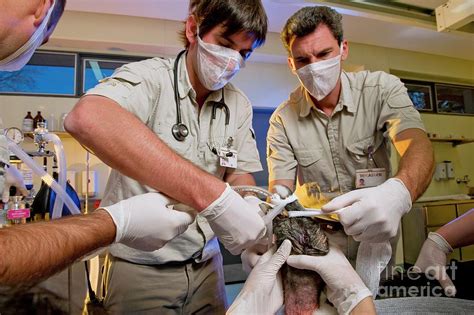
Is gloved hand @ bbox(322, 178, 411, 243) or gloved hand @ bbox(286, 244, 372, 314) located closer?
gloved hand @ bbox(286, 244, 372, 314)

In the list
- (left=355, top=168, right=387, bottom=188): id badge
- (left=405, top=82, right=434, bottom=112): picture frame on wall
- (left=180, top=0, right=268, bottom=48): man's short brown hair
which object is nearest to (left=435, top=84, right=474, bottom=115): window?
(left=405, top=82, right=434, bottom=112): picture frame on wall

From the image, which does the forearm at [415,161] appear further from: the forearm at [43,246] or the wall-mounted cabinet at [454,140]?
the wall-mounted cabinet at [454,140]

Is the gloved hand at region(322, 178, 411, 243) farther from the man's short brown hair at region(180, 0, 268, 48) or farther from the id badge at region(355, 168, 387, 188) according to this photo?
the man's short brown hair at region(180, 0, 268, 48)

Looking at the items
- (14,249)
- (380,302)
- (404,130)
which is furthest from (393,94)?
(14,249)

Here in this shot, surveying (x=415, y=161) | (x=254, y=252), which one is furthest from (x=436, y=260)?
(x=254, y=252)

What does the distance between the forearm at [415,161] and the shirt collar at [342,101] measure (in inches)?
12.8

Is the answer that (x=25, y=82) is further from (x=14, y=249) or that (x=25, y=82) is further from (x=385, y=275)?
(x=385, y=275)

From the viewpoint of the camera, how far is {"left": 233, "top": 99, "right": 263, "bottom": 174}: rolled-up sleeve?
1.33m

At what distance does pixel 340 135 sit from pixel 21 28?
1.38 metres

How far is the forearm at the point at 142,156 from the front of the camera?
87 centimetres

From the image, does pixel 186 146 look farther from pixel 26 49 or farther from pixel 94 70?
pixel 94 70

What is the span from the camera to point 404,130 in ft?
4.42

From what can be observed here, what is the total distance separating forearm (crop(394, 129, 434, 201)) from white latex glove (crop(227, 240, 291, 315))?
20.9 inches

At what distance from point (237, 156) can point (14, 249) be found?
2.88 feet
